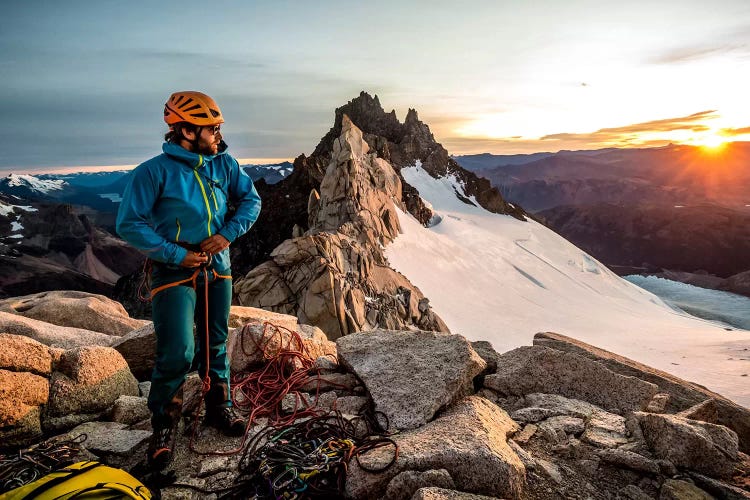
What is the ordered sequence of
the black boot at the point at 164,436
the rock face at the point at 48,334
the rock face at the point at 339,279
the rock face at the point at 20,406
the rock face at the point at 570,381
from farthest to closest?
the rock face at the point at 339,279, the rock face at the point at 48,334, the rock face at the point at 570,381, the rock face at the point at 20,406, the black boot at the point at 164,436

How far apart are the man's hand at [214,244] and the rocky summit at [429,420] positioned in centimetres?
219

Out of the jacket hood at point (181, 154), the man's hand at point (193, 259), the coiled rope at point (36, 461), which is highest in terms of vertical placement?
the jacket hood at point (181, 154)

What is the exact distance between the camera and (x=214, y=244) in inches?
184

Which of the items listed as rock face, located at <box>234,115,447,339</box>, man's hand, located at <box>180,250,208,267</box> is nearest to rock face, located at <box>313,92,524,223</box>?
rock face, located at <box>234,115,447,339</box>

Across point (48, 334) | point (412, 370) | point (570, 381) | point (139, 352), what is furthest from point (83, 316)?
point (570, 381)

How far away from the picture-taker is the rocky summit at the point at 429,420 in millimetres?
4109

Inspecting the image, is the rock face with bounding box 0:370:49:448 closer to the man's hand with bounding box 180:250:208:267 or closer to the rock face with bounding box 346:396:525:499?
the man's hand with bounding box 180:250:208:267

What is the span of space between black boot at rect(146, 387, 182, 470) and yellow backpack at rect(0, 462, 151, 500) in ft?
3.13

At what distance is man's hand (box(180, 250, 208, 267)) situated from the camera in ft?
14.5

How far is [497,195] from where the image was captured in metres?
93.8

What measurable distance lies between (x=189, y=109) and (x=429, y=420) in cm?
446

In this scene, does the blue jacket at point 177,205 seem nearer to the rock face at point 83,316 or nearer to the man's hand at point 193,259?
the man's hand at point 193,259

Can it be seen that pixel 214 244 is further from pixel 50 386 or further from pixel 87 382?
pixel 50 386

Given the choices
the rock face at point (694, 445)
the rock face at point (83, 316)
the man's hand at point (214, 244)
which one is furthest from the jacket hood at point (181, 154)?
the rock face at point (83, 316)
